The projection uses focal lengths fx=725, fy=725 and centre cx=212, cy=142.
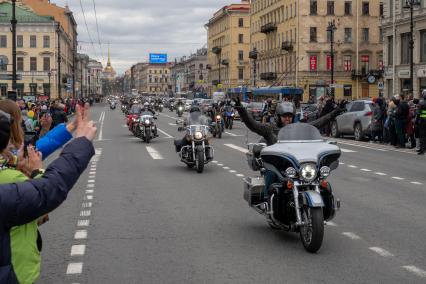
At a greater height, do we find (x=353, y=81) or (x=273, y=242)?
(x=353, y=81)

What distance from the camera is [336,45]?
81.9 metres

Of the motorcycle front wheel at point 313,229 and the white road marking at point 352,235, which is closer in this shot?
the motorcycle front wheel at point 313,229

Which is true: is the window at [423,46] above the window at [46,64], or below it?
below

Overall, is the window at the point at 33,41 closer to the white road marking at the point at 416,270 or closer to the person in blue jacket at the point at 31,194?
the white road marking at the point at 416,270

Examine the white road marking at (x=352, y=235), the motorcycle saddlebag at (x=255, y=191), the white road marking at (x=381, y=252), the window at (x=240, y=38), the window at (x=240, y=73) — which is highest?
the window at (x=240, y=38)

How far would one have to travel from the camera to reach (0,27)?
4158 inches

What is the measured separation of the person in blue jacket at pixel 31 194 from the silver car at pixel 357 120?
2484cm

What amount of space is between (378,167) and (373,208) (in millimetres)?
6845

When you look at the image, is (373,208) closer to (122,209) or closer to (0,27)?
(122,209)


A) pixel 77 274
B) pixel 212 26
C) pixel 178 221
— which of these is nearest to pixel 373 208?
pixel 178 221

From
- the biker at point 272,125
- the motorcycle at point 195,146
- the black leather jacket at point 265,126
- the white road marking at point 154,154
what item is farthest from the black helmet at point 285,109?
the white road marking at point 154,154

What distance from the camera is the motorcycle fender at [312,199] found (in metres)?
7.14

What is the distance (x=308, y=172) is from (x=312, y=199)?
367 millimetres

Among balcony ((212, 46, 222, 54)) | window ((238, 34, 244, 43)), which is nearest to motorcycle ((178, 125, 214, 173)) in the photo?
window ((238, 34, 244, 43))
